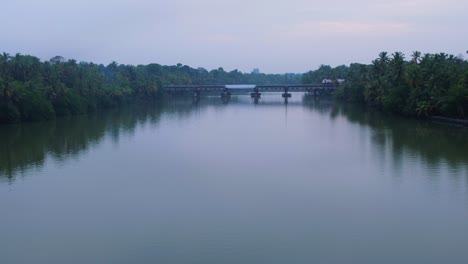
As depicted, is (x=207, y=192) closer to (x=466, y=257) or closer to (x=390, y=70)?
(x=466, y=257)

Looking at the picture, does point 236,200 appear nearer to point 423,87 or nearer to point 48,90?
point 423,87

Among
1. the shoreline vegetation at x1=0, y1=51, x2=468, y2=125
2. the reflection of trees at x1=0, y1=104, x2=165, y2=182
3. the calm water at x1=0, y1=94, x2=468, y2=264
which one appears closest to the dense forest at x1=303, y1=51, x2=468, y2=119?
the shoreline vegetation at x1=0, y1=51, x2=468, y2=125

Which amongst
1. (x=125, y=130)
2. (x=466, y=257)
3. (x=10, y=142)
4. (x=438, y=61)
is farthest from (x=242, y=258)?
(x=438, y=61)

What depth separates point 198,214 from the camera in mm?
16844

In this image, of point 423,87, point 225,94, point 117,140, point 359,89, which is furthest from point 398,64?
point 225,94

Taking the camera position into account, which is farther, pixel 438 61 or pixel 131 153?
pixel 438 61

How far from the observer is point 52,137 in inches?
1446

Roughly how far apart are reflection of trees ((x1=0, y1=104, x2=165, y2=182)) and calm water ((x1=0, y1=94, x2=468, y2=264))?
0.19 m

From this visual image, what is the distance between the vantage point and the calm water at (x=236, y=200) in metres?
13.6

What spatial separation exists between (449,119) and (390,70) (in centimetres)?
1370

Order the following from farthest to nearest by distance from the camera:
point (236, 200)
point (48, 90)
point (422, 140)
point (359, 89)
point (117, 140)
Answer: point (359, 89) < point (48, 90) < point (117, 140) < point (422, 140) < point (236, 200)

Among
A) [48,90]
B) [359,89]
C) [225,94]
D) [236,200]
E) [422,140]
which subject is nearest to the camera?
[236,200]

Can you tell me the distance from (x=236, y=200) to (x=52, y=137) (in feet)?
73.3

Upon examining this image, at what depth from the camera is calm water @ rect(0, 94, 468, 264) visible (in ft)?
44.7
